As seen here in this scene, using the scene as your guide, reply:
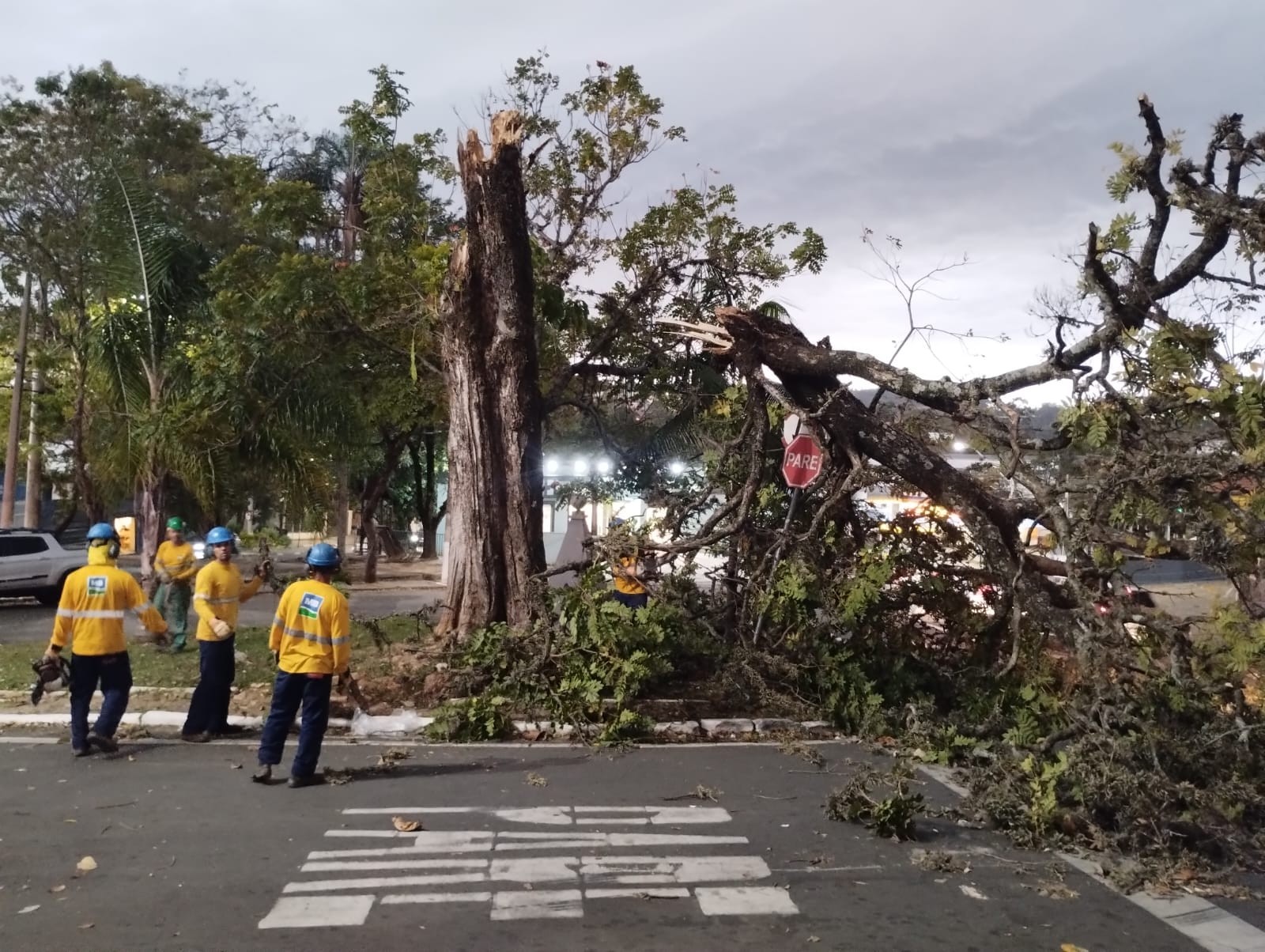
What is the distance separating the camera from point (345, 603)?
6.88 m

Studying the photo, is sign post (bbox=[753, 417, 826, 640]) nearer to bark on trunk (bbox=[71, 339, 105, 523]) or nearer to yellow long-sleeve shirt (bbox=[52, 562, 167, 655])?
yellow long-sleeve shirt (bbox=[52, 562, 167, 655])

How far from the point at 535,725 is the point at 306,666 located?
2.26m

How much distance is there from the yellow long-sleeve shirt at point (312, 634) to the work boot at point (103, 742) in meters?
1.73

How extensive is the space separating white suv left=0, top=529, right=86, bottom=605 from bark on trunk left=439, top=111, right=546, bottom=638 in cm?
1075

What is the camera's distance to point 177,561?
10.8 m

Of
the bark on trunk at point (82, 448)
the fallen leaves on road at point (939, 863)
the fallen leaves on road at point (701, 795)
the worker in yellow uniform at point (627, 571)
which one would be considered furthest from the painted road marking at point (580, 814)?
the bark on trunk at point (82, 448)

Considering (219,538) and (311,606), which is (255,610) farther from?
(311,606)

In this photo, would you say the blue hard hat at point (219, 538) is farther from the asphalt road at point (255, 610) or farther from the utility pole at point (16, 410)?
the utility pole at point (16, 410)

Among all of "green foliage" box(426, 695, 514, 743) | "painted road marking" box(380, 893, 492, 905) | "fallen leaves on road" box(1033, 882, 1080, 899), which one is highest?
"green foliage" box(426, 695, 514, 743)

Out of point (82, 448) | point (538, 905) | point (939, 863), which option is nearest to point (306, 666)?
point (538, 905)

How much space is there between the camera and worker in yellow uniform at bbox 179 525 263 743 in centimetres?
793

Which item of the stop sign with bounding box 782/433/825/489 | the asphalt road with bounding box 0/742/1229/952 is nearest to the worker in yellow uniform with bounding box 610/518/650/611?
the stop sign with bounding box 782/433/825/489

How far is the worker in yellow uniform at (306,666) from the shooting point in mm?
6656

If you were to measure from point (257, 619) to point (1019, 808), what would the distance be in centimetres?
1207
